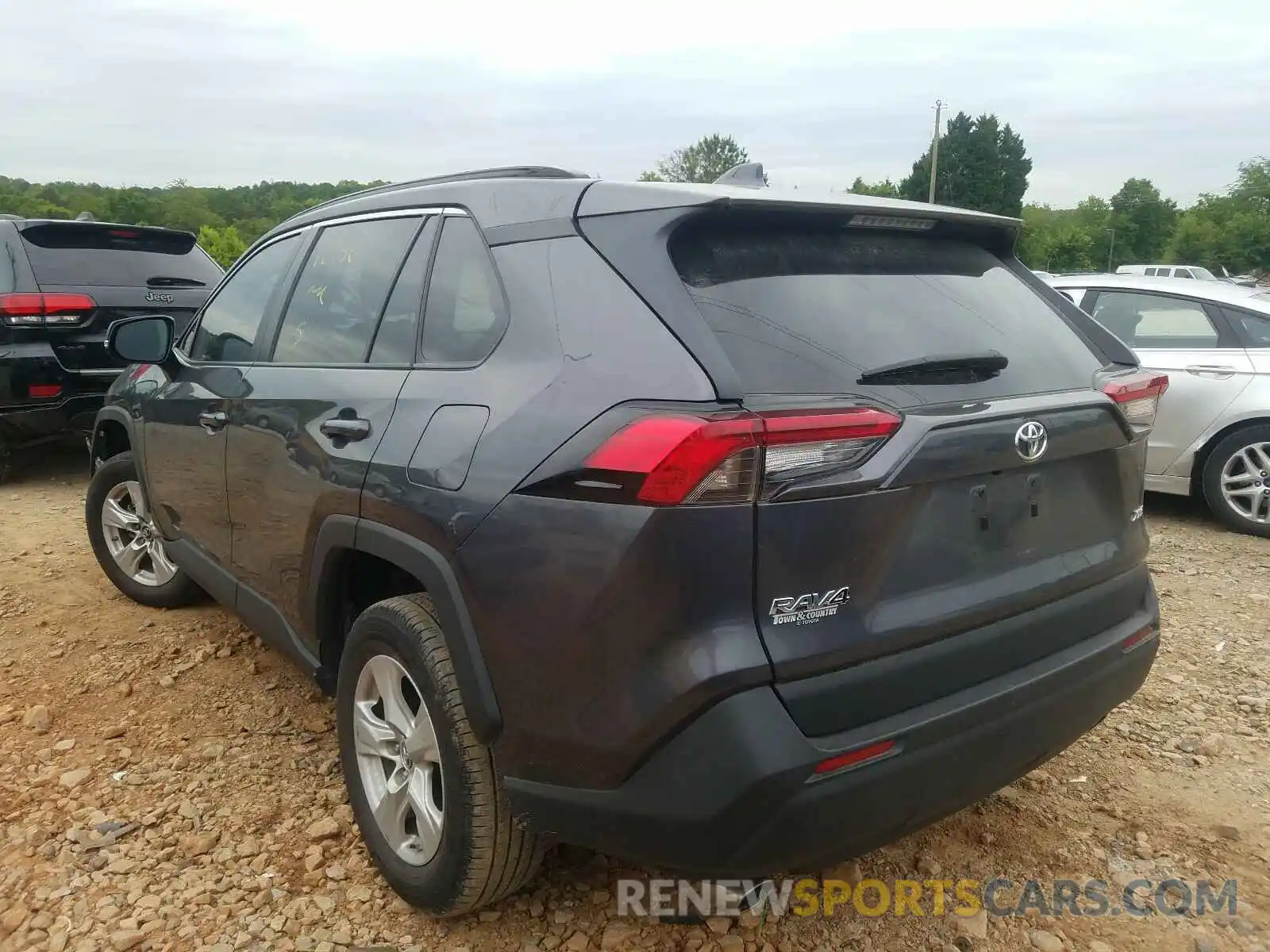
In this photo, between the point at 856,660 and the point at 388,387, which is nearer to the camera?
the point at 856,660

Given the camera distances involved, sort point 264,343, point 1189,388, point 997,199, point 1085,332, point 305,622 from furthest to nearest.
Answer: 1. point 997,199
2. point 1189,388
3. point 264,343
4. point 305,622
5. point 1085,332

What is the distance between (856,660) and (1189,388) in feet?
17.2

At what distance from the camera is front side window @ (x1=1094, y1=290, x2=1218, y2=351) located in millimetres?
6020

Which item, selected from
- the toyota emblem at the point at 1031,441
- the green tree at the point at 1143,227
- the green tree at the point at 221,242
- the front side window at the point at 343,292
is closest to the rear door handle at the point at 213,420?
the front side window at the point at 343,292

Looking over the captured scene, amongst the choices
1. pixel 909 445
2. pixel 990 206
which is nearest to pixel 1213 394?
pixel 909 445

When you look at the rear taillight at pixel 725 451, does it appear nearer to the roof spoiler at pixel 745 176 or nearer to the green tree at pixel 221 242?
the roof spoiler at pixel 745 176

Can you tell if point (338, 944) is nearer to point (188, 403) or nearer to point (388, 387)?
point (388, 387)

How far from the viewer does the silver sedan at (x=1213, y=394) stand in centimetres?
566

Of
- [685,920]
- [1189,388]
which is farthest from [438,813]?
[1189,388]

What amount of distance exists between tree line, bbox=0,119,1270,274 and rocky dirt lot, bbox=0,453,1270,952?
26.3m

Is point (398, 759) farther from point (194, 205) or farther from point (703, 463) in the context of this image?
point (194, 205)

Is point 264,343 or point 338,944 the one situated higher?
point 264,343

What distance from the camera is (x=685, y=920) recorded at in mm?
2326

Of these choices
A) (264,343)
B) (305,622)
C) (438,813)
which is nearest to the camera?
(438,813)
